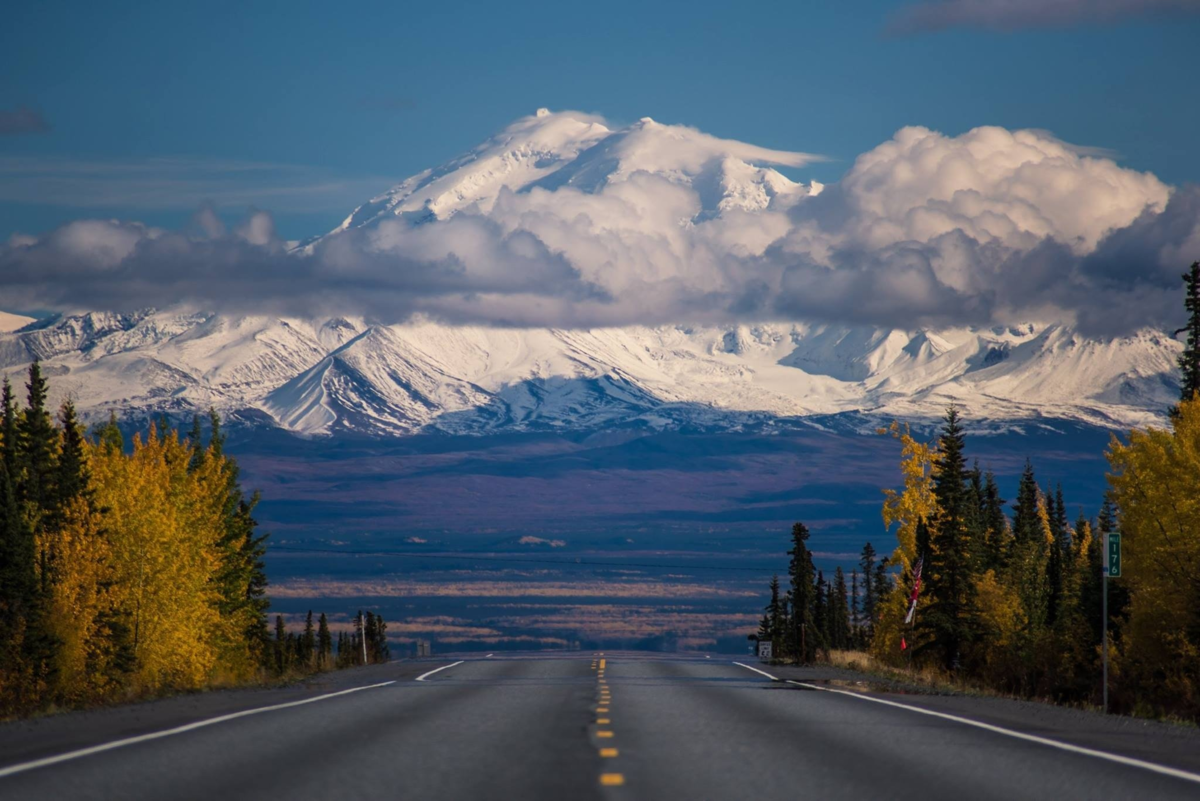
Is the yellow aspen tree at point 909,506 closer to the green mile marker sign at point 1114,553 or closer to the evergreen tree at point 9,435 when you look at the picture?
the evergreen tree at point 9,435

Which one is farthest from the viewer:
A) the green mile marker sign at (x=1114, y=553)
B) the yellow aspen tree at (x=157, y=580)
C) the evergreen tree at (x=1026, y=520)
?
the evergreen tree at (x=1026, y=520)

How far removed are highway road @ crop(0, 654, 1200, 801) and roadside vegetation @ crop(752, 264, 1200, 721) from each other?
1215cm

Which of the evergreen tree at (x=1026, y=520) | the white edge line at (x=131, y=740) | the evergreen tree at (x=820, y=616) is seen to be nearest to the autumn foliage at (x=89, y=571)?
the white edge line at (x=131, y=740)

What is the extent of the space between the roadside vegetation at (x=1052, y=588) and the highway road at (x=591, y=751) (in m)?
12.2

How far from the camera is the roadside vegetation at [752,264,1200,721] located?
4912 centimetres

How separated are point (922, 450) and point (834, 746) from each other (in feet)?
202

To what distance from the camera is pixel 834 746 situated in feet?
56.6

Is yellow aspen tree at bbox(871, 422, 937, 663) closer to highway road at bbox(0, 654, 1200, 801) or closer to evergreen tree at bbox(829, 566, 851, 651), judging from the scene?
highway road at bbox(0, 654, 1200, 801)

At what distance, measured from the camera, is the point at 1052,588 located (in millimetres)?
76500

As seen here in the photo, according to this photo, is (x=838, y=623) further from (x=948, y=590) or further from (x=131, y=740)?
(x=131, y=740)

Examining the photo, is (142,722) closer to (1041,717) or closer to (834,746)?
(834,746)

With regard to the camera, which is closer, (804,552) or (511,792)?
(511,792)

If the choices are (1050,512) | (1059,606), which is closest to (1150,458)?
(1059,606)

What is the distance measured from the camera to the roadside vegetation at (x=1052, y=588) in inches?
1934
